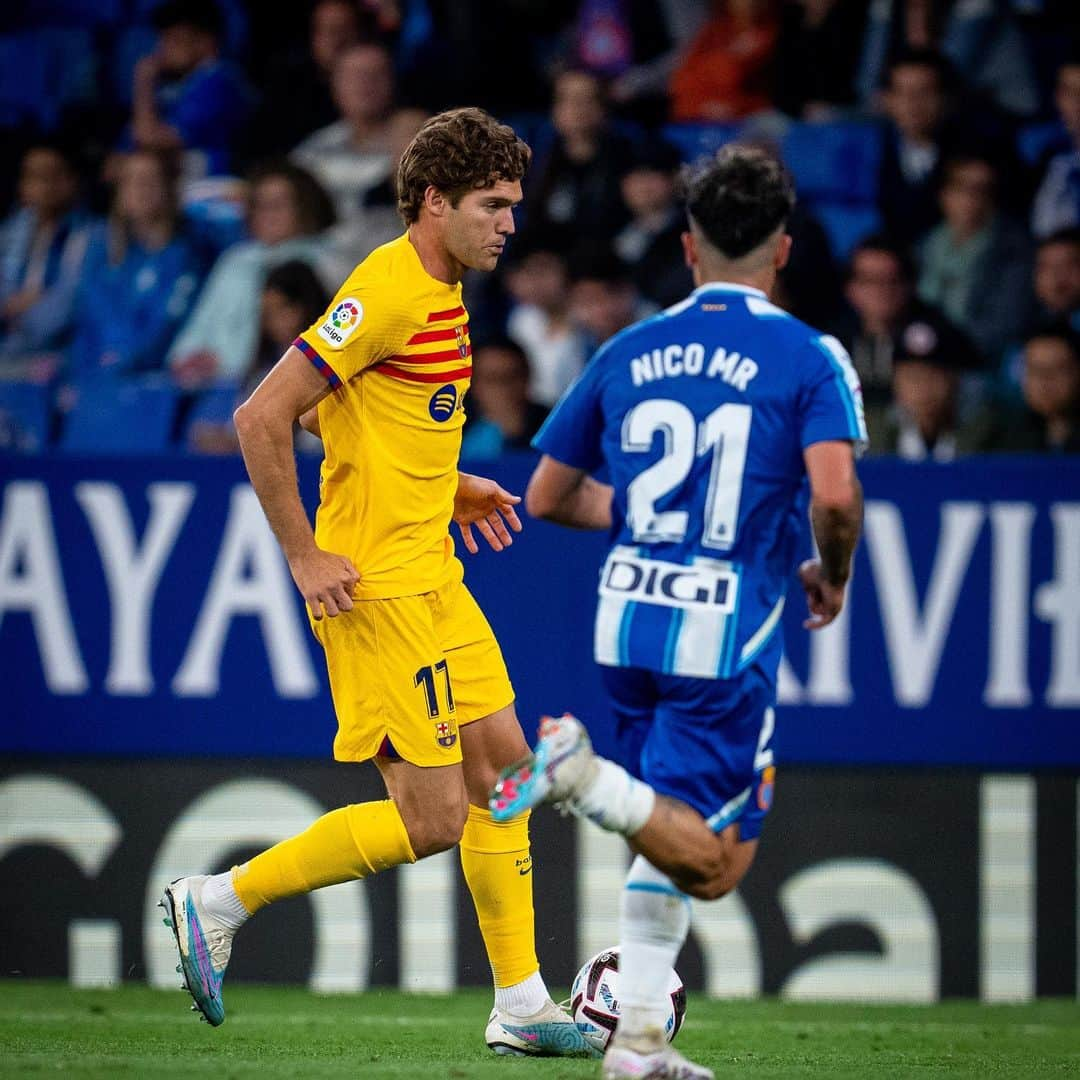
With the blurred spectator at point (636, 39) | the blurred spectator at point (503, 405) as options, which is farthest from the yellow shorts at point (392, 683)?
the blurred spectator at point (636, 39)

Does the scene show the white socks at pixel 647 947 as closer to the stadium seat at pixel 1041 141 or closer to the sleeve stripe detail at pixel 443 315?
the sleeve stripe detail at pixel 443 315

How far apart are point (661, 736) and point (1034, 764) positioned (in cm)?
318

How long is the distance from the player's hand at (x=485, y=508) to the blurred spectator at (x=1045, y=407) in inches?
129

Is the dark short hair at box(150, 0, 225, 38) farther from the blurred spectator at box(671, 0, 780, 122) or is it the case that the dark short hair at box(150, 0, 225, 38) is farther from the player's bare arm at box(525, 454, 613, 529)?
the player's bare arm at box(525, 454, 613, 529)

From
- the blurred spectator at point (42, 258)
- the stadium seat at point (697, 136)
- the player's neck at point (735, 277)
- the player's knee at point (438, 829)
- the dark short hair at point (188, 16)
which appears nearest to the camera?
the player's neck at point (735, 277)

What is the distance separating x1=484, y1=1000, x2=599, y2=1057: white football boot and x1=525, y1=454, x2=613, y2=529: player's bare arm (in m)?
1.24

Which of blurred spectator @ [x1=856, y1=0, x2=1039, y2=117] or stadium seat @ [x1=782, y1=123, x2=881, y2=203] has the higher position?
blurred spectator @ [x1=856, y1=0, x2=1039, y2=117]

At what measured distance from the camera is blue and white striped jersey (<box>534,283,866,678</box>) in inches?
145

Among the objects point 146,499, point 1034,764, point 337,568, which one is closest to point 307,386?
point 337,568

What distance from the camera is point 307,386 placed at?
4035 millimetres

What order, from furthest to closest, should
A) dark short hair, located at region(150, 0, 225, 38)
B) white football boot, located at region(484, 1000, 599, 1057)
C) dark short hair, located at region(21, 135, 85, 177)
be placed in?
dark short hair, located at region(150, 0, 225, 38)
dark short hair, located at region(21, 135, 85, 177)
white football boot, located at region(484, 1000, 599, 1057)

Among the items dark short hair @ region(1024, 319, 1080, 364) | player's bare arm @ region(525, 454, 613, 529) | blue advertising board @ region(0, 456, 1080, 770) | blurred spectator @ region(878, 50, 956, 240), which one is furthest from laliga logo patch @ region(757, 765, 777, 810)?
blurred spectator @ region(878, 50, 956, 240)

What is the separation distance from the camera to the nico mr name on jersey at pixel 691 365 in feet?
12.1

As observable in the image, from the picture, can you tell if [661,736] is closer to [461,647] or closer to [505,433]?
[461,647]
